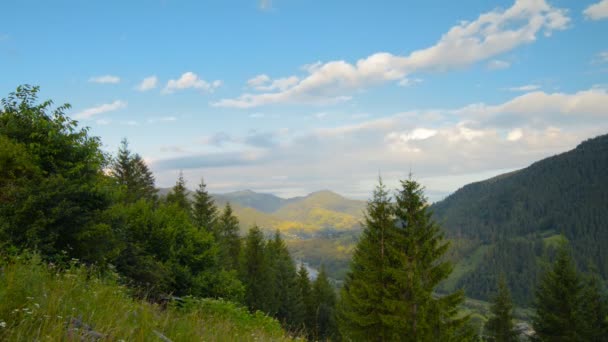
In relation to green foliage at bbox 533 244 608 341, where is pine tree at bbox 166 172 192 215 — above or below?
Result: above

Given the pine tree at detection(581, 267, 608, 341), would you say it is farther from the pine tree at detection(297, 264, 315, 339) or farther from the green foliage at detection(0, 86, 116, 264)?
the green foliage at detection(0, 86, 116, 264)

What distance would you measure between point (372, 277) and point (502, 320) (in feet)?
102

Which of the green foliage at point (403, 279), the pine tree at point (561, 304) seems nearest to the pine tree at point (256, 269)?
the green foliage at point (403, 279)

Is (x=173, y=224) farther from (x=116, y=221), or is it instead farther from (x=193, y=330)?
(x=193, y=330)

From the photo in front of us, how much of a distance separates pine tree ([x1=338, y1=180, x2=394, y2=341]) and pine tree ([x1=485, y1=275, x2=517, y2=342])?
2862 centimetres

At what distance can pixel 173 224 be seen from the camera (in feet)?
89.8

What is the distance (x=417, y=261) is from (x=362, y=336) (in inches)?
224

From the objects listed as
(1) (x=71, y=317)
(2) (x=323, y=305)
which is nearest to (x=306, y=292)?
(2) (x=323, y=305)

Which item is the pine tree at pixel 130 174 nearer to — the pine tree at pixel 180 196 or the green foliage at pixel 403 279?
the pine tree at pixel 180 196

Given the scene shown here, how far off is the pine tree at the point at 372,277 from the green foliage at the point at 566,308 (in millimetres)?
22557

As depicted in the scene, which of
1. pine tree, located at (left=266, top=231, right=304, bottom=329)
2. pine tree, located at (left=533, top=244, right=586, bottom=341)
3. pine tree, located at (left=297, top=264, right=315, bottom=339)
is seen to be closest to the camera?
pine tree, located at (left=533, top=244, right=586, bottom=341)

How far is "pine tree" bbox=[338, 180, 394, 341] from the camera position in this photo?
21438 millimetres

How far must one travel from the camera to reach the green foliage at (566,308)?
33.2 meters

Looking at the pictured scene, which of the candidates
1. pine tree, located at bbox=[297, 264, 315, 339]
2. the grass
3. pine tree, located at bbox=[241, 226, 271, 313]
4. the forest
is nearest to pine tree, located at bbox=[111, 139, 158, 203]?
the forest
